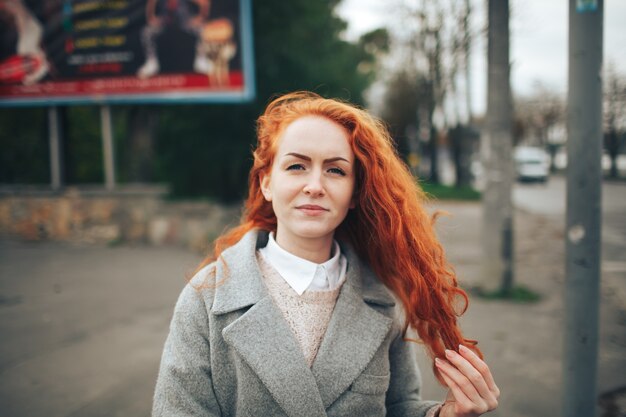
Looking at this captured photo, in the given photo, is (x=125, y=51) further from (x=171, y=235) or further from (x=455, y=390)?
(x=455, y=390)

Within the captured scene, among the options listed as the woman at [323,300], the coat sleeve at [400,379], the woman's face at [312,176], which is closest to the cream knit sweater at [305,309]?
the woman at [323,300]

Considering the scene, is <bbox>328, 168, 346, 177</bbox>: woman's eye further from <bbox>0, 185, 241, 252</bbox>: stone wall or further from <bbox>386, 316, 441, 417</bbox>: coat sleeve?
<bbox>0, 185, 241, 252</bbox>: stone wall

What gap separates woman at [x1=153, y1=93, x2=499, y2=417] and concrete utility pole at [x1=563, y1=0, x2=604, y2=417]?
2.75 ft

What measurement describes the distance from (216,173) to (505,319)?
19.2 ft

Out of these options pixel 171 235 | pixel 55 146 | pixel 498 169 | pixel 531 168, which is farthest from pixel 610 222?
pixel 531 168

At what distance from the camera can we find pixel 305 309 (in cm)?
167

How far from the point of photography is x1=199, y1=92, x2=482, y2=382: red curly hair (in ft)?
5.65

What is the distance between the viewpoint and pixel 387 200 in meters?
1.80

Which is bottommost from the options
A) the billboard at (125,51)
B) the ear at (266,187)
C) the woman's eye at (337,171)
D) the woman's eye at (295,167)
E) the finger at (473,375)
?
the finger at (473,375)

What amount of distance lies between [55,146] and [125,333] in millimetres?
6375

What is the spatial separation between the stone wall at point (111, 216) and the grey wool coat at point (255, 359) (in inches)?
268

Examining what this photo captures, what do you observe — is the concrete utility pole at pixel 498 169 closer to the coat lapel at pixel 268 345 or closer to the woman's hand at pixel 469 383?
the woman's hand at pixel 469 383

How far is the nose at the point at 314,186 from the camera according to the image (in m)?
1.61

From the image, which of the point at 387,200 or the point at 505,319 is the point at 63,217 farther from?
the point at 387,200
